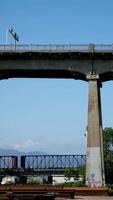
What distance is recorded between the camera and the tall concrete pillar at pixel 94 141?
49.1 m

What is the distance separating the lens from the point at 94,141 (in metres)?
50.2

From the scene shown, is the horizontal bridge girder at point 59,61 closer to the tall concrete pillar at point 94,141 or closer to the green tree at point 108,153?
the tall concrete pillar at point 94,141

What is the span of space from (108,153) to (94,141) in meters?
30.0

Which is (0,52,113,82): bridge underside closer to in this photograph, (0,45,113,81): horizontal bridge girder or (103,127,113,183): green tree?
(0,45,113,81): horizontal bridge girder

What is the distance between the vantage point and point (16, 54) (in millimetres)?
53562

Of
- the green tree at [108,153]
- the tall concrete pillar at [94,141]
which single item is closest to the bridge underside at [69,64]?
the tall concrete pillar at [94,141]

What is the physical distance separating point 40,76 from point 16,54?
4.47 meters

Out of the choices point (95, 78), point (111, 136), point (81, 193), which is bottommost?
point (81, 193)

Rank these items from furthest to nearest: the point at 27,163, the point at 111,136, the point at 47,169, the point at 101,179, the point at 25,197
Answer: the point at 27,163, the point at 47,169, the point at 111,136, the point at 101,179, the point at 25,197

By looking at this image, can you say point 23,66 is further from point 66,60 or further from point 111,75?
point 111,75

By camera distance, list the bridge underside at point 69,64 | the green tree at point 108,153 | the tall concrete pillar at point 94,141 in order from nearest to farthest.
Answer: the tall concrete pillar at point 94,141 < the bridge underside at point 69,64 < the green tree at point 108,153

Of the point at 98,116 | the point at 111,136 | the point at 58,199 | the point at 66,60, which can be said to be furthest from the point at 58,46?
the point at 111,136

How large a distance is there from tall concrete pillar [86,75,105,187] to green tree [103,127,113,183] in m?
27.6

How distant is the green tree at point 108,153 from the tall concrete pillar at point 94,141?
2763cm
